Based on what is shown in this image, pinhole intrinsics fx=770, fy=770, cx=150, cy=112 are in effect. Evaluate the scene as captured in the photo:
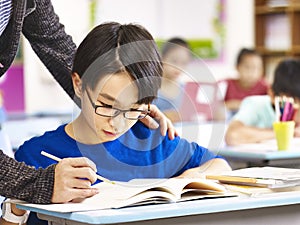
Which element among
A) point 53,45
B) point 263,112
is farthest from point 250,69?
point 53,45

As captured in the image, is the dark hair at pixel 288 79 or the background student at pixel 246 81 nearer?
the dark hair at pixel 288 79

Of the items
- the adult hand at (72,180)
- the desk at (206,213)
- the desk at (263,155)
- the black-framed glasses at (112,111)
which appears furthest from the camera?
the desk at (263,155)

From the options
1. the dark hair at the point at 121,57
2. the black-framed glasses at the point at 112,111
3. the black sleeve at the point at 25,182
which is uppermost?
the dark hair at the point at 121,57

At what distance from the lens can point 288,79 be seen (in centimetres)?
360

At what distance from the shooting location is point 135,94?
1612 mm

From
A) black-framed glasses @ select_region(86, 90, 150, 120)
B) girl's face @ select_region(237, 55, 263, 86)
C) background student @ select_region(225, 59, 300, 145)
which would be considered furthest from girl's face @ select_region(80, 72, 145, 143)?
girl's face @ select_region(237, 55, 263, 86)

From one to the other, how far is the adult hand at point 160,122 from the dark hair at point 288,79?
179cm

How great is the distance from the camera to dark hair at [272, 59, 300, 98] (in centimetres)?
356

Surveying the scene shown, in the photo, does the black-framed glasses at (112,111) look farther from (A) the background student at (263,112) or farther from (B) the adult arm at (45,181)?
(A) the background student at (263,112)

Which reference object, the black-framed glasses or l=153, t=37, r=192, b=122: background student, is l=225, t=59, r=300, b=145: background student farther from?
the black-framed glasses

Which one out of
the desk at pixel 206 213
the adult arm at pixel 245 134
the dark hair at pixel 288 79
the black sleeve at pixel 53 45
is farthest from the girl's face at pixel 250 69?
the desk at pixel 206 213

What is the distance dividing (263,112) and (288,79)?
0.24m

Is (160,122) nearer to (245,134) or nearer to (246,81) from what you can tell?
(245,134)

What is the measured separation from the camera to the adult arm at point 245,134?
3373mm
